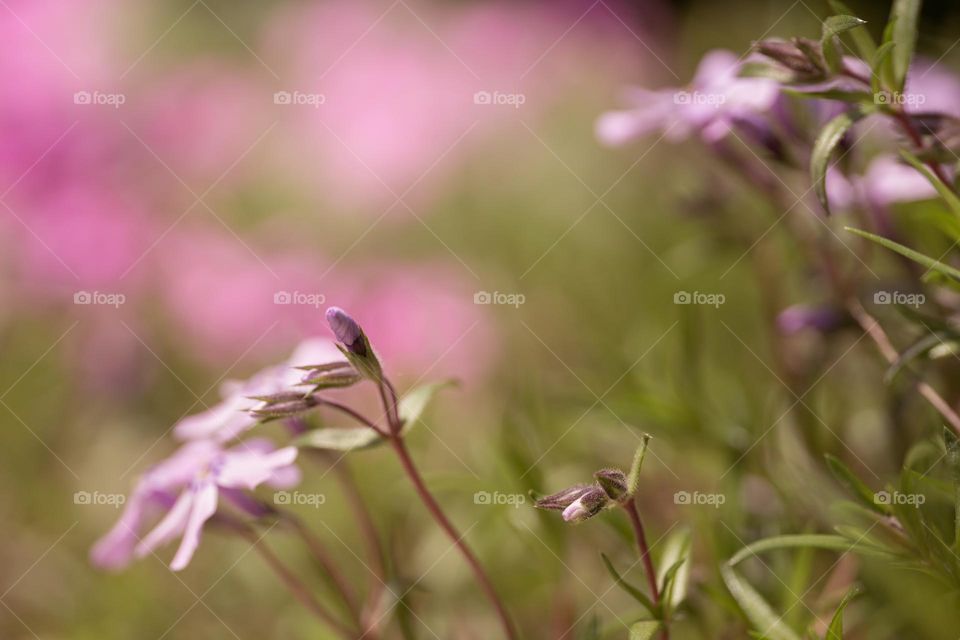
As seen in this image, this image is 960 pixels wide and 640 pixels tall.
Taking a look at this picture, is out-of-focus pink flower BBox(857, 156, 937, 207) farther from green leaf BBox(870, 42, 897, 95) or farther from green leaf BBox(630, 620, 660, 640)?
green leaf BBox(630, 620, 660, 640)

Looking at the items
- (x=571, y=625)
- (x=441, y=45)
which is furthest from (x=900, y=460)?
(x=441, y=45)

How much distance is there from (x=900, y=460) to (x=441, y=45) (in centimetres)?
233

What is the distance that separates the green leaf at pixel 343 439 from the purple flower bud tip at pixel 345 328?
8 cm

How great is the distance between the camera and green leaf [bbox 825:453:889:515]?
0.61 meters

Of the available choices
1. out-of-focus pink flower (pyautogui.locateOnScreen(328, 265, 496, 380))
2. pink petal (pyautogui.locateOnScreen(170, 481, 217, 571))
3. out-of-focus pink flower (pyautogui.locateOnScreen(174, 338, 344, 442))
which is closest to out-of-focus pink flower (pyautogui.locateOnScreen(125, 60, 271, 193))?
out-of-focus pink flower (pyautogui.locateOnScreen(328, 265, 496, 380))

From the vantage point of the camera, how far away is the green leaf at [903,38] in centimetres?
68

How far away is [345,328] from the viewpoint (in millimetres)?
646

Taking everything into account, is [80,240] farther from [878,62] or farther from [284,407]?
[878,62]

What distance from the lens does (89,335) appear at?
1742 mm

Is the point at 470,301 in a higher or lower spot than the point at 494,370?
higher

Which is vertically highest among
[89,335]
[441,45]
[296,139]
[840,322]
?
[441,45]

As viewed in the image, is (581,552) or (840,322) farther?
(581,552)

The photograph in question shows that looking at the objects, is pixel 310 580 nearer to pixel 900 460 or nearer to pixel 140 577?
pixel 140 577

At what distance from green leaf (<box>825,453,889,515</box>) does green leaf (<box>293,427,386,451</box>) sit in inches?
12.8
